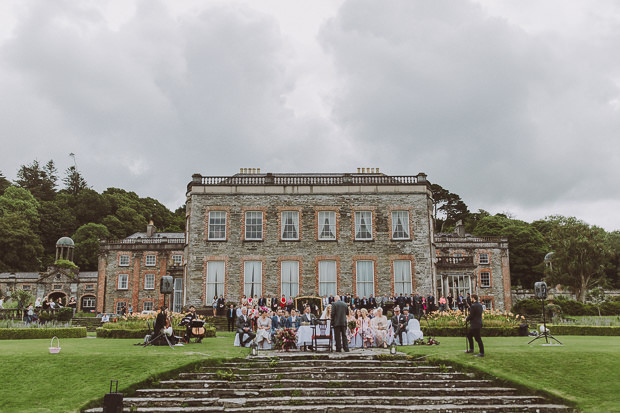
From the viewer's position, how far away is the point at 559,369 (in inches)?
459

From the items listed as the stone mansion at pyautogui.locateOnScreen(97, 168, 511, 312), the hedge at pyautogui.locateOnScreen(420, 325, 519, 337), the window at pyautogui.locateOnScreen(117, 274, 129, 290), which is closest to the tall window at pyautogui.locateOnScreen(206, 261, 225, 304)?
the stone mansion at pyautogui.locateOnScreen(97, 168, 511, 312)

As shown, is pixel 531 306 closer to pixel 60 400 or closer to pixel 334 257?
pixel 334 257

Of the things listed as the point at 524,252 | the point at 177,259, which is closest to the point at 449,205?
the point at 524,252

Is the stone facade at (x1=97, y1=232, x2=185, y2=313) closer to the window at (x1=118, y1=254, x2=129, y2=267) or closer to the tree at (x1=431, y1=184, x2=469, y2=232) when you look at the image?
the window at (x1=118, y1=254, x2=129, y2=267)

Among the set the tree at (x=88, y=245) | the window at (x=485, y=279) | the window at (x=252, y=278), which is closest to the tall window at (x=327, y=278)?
the window at (x=252, y=278)

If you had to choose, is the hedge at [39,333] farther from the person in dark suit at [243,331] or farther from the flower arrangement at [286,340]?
the flower arrangement at [286,340]

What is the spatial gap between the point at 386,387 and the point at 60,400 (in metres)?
6.50

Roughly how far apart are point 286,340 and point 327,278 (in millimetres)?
15671

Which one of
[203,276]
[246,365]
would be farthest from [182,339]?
[203,276]

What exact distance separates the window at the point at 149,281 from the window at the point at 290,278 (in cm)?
1865

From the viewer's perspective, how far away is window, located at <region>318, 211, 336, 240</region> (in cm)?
3142

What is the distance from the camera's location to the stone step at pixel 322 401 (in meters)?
9.98

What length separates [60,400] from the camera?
9969 millimetres

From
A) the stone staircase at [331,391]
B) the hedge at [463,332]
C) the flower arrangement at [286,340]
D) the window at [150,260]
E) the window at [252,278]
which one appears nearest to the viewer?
the stone staircase at [331,391]
